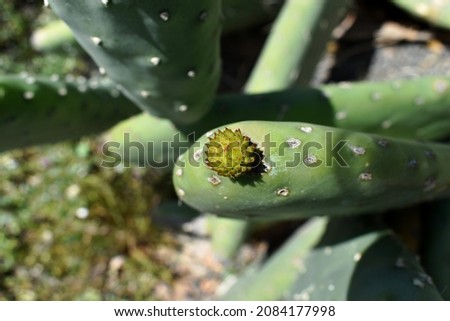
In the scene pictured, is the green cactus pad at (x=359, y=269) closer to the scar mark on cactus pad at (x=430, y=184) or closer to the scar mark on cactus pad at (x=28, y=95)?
the scar mark on cactus pad at (x=430, y=184)

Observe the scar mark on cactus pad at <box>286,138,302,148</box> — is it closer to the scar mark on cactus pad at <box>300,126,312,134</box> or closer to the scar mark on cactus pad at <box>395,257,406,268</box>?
the scar mark on cactus pad at <box>300,126,312,134</box>

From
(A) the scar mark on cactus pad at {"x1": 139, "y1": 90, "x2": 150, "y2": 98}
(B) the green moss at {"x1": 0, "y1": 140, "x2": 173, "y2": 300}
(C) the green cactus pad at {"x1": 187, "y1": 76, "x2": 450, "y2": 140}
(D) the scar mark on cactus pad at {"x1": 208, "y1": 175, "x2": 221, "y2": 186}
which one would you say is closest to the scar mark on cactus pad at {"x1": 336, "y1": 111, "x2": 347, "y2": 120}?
(C) the green cactus pad at {"x1": 187, "y1": 76, "x2": 450, "y2": 140}

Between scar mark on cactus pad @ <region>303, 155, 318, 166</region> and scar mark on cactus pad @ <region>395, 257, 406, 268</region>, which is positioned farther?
scar mark on cactus pad @ <region>395, 257, 406, 268</region>

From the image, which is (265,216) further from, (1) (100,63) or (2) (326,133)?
(1) (100,63)

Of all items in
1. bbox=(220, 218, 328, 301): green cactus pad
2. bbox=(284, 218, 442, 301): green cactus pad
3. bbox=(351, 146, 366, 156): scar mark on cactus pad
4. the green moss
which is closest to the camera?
bbox=(351, 146, 366, 156): scar mark on cactus pad

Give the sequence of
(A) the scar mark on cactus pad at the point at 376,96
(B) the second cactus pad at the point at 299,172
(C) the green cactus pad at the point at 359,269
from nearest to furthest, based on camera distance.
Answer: (B) the second cactus pad at the point at 299,172, (C) the green cactus pad at the point at 359,269, (A) the scar mark on cactus pad at the point at 376,96

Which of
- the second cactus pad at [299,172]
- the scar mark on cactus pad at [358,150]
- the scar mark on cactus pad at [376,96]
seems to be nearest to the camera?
the second cactus pad at [299,172]

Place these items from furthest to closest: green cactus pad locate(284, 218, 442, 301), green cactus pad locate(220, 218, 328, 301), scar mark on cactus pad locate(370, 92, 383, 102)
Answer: green cactus pad locate(220, 218, 328, 301), scar mark on cactus pad locate(370, 92, 383, 102), green cactus pad locate(284, 218, 442, 301)

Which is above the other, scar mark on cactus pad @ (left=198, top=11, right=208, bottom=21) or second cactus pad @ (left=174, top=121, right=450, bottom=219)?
scar mark on cactus pad @ (left=198, top=11, right=208, bottom=21)

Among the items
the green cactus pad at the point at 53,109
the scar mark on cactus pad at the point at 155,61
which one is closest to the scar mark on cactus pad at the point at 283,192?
the scar mark on cactus pad at the point at 155,61
